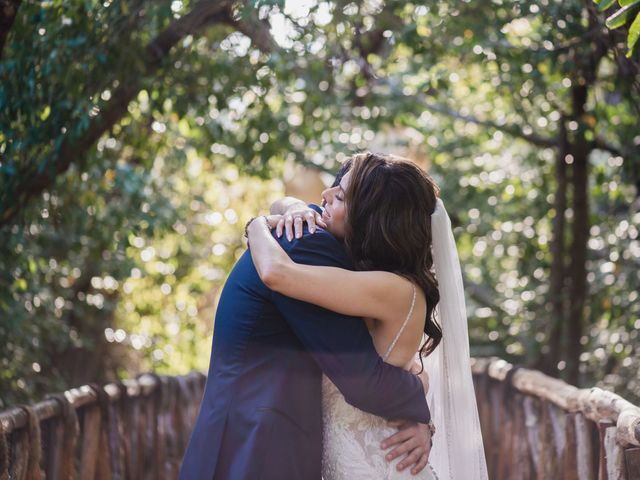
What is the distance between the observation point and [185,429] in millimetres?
5758

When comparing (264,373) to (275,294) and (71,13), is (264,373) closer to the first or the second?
(275,294)

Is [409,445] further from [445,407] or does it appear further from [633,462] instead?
[633,462]

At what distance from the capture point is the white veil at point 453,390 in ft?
9.36

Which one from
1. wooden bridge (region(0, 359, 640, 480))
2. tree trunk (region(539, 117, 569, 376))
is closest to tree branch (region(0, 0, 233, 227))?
wooden bridge (region(0, 359, 640, 480))

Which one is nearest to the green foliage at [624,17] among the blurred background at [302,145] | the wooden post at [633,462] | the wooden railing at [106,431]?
the blurred background at [302,145]

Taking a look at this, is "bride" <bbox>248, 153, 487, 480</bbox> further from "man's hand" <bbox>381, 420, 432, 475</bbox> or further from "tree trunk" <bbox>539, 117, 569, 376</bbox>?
"tree trunk" <bbox>539, 117, 569, 376</bbox>

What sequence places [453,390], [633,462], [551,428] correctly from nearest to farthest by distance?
[633,462], [453,390], [551,428]

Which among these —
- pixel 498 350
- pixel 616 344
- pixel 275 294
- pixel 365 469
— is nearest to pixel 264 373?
pixel 275 294

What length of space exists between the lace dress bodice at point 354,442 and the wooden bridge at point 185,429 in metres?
0.74

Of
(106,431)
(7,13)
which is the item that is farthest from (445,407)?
(7,13)

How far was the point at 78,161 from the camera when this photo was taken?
493cm

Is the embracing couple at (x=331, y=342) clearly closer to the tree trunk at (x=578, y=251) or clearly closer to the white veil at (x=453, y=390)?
the white veil at (x=453, y=390)

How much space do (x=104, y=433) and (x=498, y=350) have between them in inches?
169

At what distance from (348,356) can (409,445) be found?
339 millimetres
